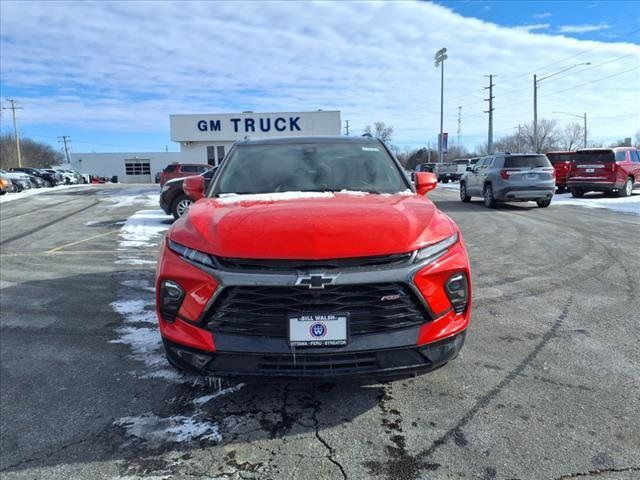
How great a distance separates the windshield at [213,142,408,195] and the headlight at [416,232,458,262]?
3.65 ft

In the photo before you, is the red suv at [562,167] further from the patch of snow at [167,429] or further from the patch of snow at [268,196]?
the patch of snow at [167,429]

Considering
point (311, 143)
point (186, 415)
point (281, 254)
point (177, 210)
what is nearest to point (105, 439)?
point (186, 415)

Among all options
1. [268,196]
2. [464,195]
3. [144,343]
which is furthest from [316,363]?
[464,195]

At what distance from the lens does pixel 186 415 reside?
3029mm

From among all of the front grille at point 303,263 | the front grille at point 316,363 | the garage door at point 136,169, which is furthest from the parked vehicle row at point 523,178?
the garage door at point 136,169

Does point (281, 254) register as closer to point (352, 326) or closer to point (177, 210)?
point (352, 326)

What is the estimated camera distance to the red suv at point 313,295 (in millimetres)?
2600

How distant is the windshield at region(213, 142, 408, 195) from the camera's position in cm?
405

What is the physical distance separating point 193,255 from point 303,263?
0.67 meters

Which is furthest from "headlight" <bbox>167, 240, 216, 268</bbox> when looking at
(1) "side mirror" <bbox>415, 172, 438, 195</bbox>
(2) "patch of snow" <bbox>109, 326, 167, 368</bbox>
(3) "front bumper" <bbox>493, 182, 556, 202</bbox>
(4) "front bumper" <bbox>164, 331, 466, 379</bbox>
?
(3) "front bumper" <bbox>493, 182, 556, 202</bbox>

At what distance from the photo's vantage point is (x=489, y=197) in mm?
16125

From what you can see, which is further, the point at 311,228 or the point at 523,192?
the point at 523,192

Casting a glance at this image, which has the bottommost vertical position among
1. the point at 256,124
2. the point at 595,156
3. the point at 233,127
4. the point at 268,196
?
the point at 268,196

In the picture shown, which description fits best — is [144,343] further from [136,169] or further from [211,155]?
[136,169]
